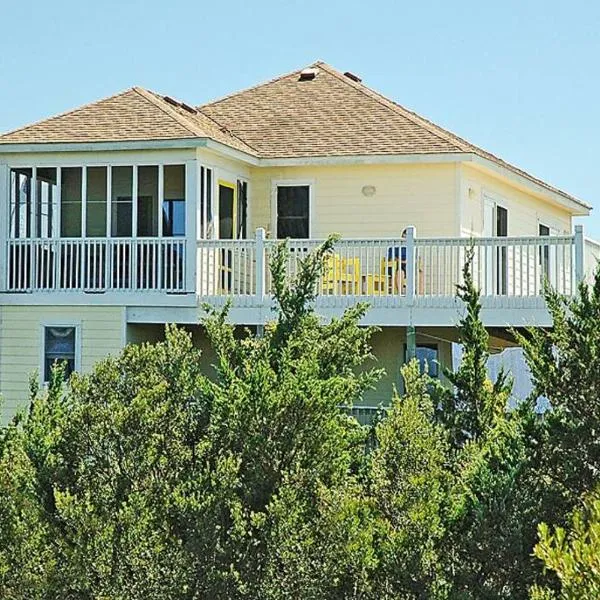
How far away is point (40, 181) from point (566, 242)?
8.85 metres

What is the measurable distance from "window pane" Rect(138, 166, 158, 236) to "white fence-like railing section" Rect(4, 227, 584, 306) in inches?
39.9

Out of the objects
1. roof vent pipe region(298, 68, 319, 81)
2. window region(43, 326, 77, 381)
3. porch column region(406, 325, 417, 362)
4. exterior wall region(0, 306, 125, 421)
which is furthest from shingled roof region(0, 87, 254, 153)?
porch column region(406, 325, 417, 362)

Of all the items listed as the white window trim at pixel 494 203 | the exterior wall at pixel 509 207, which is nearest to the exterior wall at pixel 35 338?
the exterior wall at pixel 509 207

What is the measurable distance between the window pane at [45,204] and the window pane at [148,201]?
1.45 meters

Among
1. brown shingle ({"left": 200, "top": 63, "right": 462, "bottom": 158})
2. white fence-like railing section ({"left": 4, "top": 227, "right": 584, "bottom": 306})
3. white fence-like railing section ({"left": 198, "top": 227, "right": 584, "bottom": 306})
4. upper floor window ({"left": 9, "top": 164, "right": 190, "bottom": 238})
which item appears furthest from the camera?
brown shingle ({"left": 200, "top": 63, "right": 462, "bottom": 158})

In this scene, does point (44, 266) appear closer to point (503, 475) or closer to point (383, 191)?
point (383, 191)

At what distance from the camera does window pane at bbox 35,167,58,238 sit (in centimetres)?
2109

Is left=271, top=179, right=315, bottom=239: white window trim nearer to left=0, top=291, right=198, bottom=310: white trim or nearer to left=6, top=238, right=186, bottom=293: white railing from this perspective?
left=6, top=238, right=186, bottom=293: white railing

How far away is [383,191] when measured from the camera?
2156 cm

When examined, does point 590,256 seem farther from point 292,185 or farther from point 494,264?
point 292,185

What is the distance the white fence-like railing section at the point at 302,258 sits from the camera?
1773cm

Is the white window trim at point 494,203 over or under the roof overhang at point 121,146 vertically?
under

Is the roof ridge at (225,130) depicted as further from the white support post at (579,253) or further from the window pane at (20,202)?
the white support post at (579,253)

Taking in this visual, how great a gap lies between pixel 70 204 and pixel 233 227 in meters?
2.76
